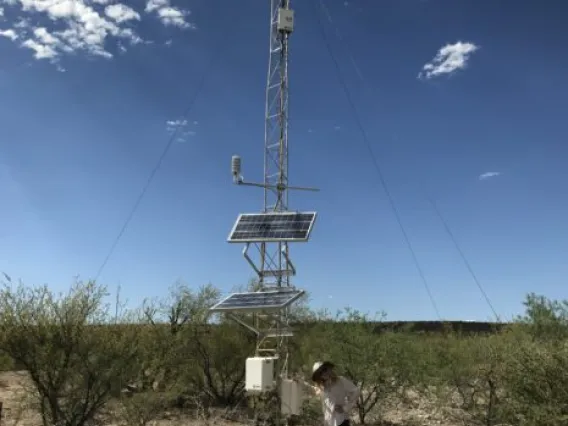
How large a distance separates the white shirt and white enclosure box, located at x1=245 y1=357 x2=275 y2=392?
2.56 meters

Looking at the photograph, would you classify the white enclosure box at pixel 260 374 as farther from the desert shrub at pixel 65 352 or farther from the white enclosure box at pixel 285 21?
the white enclosure box at pixel 285 21

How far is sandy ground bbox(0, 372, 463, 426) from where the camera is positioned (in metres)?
13.5

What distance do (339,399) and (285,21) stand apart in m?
9.60

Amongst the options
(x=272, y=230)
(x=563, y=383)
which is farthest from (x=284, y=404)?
(x=563, y=383)

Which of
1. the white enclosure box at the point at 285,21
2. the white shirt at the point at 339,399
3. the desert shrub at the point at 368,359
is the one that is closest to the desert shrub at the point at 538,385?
the white shirt at the point at 339,399

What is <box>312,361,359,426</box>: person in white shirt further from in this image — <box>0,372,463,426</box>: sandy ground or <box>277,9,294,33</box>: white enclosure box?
<box>277,9,294,33</box>: white enclosure box

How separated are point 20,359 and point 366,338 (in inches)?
320

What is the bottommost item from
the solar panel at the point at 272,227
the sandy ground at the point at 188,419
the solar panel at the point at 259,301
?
the sandy ground at the point at 188,419

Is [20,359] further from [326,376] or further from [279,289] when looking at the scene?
[326,376]

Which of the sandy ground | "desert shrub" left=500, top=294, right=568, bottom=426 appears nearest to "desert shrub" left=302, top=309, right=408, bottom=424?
the sandy ground

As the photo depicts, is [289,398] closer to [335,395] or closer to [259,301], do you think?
[259,301]

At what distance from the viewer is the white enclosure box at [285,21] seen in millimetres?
14062

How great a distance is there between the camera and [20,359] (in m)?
11.3

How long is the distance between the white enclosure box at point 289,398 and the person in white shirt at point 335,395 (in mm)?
2364
